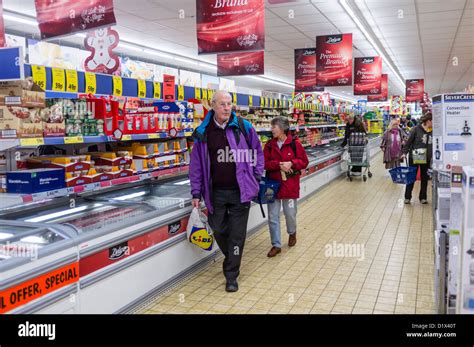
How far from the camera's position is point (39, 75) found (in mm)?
3660

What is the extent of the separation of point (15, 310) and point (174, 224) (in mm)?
1916

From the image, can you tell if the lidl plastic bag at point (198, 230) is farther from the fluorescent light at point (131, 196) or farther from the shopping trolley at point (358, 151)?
the shopping trolley at point (358, 151)

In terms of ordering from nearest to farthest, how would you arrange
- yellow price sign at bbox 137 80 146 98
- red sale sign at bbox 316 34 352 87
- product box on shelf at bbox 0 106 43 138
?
product box on shelf at bbox 0 106 43 138 < yellow price sign at bbox 137 80 146 98 < red sale sign at bbox 316 34 352 87

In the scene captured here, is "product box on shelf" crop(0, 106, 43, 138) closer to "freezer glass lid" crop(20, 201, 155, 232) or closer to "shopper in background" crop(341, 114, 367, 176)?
"freezer glass lid" crop(20, 201, 155, 232)

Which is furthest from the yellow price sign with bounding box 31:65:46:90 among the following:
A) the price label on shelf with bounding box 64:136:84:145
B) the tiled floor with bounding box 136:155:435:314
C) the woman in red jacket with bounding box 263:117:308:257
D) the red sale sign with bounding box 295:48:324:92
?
the red sale sign with bounding box 295:48:324:92

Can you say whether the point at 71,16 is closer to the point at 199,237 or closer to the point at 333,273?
the point at 199,237

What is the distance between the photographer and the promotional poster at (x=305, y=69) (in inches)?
505

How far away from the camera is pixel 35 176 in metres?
3.48

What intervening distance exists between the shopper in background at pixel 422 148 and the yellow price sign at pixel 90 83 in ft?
20.2

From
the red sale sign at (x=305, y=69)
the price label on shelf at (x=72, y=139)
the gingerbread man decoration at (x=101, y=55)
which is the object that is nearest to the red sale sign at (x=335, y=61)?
the red sale sign at (x=305, y=69)

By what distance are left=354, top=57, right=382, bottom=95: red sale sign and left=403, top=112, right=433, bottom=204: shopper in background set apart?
5171mm

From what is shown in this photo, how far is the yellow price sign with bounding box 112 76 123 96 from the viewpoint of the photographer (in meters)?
4.57

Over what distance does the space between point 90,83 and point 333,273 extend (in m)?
3.03

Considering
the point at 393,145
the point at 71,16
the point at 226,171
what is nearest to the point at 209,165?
the point at 226,171
